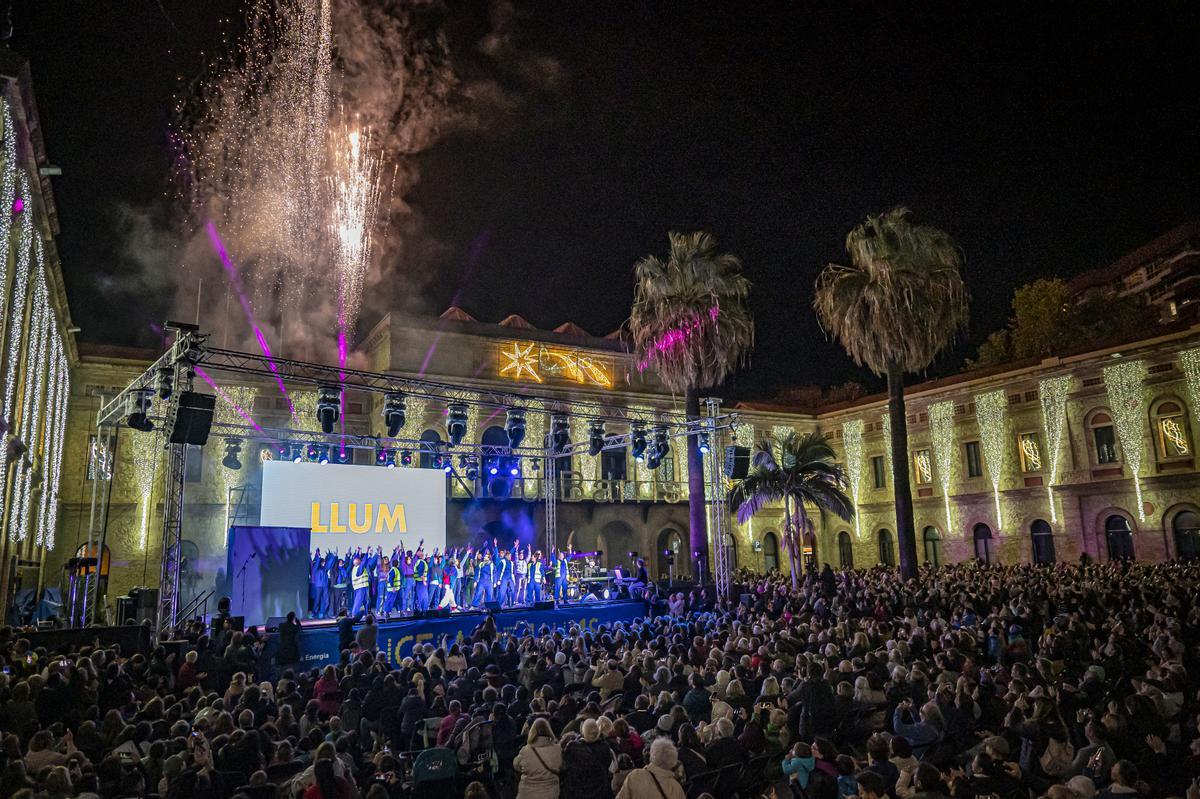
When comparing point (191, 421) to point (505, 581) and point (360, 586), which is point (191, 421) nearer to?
point (360, 586)

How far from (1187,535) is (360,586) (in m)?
27.4

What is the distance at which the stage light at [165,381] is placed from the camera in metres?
14.3

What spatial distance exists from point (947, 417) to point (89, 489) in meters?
34.5

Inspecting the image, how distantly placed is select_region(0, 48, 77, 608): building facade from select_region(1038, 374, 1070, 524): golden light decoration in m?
32.9

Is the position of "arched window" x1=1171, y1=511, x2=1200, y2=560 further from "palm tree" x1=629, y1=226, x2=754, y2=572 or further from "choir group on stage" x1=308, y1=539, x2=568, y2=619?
"choir group on stage" x1=308, y1=539, x2=568, y2=619

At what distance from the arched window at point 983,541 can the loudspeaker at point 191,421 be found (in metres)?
30.5

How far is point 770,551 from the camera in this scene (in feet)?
Answer: 126

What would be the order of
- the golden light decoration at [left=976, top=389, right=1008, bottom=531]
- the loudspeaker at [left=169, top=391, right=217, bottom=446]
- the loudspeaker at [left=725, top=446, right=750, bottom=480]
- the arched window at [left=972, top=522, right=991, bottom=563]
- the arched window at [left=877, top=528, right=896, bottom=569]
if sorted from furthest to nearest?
the arched window at [left=877, top=528, right=896, bottom=569], the arched window at [left=972, top=522, right=991, bottom=563], the golden light decoration at [left=976, top=389, right=1008, bottom=531], the loudspeaker at [left=725, top=446, right=750, bottom=480], the loudspeaker at [left=169, top=391, right=217, bottom=446]

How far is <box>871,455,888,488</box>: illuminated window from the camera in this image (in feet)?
121

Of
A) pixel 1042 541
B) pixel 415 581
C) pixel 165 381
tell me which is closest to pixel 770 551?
pixel 1042 541

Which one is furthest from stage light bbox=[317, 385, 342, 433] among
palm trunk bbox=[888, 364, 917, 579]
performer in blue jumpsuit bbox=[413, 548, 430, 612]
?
palm trunk bbox=[888, 364, 917, 579]

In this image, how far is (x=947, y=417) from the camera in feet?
112

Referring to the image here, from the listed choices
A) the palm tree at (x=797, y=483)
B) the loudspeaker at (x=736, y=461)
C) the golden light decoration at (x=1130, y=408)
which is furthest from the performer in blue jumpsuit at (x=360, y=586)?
the golden light decoration at (x=1130, y=408)

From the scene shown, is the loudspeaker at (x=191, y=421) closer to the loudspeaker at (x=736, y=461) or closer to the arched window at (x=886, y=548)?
the loudspeaker at (x=736, y=461)
